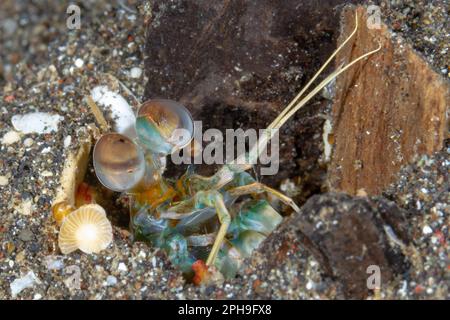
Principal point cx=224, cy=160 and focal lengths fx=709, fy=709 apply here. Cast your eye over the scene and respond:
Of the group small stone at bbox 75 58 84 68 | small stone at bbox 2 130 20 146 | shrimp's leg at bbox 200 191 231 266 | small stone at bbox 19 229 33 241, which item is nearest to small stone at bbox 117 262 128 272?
shrimp's leg at bbox 200 191 231 266

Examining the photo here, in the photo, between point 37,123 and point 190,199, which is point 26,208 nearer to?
point 37,123

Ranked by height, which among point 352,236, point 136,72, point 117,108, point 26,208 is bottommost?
point 352,236

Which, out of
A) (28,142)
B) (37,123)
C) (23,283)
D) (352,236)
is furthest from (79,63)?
(352,236)

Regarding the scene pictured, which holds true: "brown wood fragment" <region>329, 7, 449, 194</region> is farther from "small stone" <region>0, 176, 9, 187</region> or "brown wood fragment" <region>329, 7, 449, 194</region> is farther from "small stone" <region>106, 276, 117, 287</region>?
"small stone" <region>0, 176, 9, 187</region>

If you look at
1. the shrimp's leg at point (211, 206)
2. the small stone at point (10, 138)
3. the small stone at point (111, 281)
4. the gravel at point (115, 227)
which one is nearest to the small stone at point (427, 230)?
the gravel at point (115, 227)

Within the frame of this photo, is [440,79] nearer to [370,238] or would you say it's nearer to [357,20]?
[357,20]

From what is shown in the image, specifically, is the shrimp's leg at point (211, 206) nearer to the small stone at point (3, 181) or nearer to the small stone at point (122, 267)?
the small stone at point (122, 267)

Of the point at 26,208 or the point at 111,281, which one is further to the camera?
the point at 26,208

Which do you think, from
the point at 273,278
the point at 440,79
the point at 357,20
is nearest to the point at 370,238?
the point at 273,278
